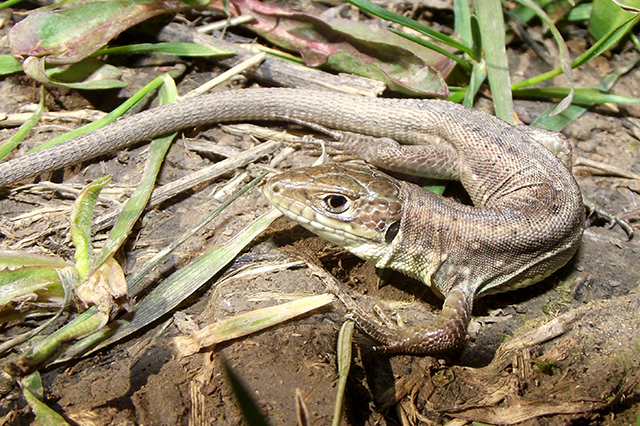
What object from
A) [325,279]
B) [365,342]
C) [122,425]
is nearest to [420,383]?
[365,342]

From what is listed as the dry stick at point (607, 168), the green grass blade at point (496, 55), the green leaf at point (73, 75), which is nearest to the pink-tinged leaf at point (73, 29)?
the green leaf at point (73, 75)

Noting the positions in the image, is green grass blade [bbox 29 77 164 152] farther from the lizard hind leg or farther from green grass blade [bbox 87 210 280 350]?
the lizard hind leg

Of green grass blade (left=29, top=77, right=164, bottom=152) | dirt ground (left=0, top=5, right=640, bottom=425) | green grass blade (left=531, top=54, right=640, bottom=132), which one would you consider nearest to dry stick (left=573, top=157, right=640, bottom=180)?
dirt ground (left=0, top=5, right=640, bottom=425)

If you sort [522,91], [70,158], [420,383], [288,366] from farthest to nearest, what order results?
[522,91] < [70,158] < [420,383] < [288,366]

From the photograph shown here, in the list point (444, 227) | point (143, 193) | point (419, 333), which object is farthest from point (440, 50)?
point (143, 193)

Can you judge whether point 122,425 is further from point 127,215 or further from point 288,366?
point 127,215
